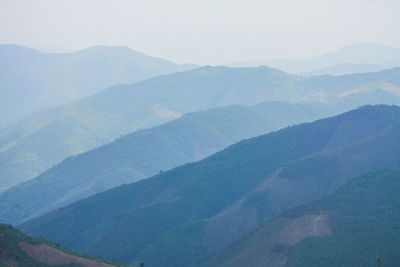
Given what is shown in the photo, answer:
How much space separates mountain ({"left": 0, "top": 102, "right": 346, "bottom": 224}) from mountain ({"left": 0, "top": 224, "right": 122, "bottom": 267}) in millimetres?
78763

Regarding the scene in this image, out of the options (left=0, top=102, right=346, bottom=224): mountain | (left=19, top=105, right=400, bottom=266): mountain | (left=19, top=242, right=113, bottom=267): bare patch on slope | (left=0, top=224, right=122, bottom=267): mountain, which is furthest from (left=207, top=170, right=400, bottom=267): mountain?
(left=0, top=102, right=346, bottom=224): mountain

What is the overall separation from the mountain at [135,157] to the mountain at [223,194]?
129 ft

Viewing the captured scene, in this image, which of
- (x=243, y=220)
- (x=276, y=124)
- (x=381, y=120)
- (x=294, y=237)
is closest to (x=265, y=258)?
(x=294, y=237)

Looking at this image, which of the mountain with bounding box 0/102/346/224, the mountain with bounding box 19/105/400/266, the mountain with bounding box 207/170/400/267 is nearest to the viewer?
the mountain with bounding box 207/170/400/267

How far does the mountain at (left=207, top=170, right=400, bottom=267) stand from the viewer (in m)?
55.7

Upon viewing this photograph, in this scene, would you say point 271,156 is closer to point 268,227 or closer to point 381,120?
point 381,120

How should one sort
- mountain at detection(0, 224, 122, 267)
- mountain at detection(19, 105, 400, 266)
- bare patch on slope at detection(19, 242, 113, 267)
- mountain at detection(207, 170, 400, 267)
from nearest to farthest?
mountain at detection(0, 224, 122, 267) < bare patch on slope at detection(19, 242, 113, 267) < mountain at detection(207, 170, 400, 267) < mountain at detection(19, 105, 400, 266)

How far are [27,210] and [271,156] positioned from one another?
7561 centimetres

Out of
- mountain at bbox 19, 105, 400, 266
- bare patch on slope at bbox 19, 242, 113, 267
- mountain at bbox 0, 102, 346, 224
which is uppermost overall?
bare patch on slope at bbox 19, 242, 113, 267

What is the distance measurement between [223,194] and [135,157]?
223 feet

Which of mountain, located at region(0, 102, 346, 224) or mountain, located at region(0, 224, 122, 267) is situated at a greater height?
mountain, located at region(0, 224, 122, 267)

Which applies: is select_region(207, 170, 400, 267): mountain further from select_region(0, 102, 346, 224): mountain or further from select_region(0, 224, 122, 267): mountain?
select_region(0, 102, 346, 224): mountain

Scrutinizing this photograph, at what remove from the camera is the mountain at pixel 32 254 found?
48.6 metres

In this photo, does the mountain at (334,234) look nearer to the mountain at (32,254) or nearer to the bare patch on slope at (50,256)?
the bare patch on slope at (50,256)
